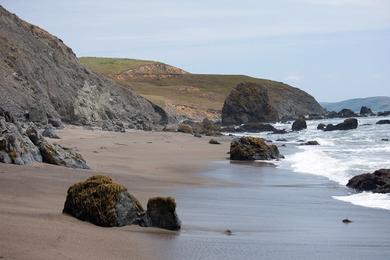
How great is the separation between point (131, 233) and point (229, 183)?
29.6ft

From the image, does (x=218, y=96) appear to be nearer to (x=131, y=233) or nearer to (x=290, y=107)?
(x=290, y=107)

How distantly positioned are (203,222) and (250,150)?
1578 cm

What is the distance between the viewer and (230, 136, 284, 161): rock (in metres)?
25.2

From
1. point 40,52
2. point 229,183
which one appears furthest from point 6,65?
point 229,183

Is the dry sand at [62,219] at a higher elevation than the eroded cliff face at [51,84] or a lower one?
lower

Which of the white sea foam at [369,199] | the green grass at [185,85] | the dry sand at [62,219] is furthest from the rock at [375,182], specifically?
the green grass at [185,85]

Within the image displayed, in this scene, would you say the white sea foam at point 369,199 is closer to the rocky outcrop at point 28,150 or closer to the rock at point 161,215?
the rock at point 161,215

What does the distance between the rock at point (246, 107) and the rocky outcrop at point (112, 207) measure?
72534mm

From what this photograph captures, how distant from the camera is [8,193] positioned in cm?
962

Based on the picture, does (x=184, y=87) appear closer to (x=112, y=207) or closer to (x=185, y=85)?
(x=185, y=85)

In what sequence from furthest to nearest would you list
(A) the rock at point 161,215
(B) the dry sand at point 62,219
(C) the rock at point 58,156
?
(C) the rock at point 58,156, (A) the rock at point 161,215, (B) the dry sand at point 62,219

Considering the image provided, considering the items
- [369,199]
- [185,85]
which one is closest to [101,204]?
[369,199]

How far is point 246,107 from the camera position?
273 ft

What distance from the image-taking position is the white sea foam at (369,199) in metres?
12.7
